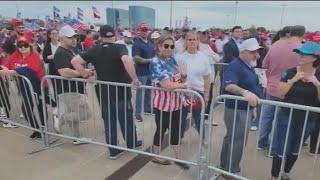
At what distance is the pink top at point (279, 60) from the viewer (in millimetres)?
4309

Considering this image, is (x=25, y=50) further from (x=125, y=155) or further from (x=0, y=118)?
(x=125, y=155)

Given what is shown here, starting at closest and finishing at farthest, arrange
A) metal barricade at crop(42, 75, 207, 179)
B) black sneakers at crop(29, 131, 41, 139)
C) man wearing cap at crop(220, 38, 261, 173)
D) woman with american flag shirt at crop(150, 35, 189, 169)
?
man wearing cap at crop(220, 38, 261, 173)
woman with american flag shirt at crop(150, 35, 189, 169)
metal barricade at crop(42, 75, 207, 179)
black sneakers at crop(29, 131, 41, 139)

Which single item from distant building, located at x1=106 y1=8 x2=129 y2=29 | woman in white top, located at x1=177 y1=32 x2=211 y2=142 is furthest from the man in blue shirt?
distant building, located at x1=106 y1=8 x2=129 y2=29

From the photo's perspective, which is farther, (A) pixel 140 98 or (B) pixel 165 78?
(A) pixel 140 98

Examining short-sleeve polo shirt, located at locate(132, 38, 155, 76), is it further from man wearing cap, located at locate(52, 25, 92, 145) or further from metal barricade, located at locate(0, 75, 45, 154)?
metal barricade, located at locate(0, 75, 45, 154)

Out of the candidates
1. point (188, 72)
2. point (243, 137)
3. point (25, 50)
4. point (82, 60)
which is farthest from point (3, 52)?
point (243, 137)

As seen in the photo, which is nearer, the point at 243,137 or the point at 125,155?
the point at 243,137

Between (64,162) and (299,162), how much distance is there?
11.2 ft

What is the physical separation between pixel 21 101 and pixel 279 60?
4285 millimetres

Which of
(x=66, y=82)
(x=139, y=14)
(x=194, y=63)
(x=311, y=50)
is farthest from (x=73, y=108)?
(x=139, y=14)

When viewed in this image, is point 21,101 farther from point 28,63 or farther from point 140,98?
point 140,98

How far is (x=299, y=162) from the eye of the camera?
4473 millimetres

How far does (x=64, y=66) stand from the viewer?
15.1ft

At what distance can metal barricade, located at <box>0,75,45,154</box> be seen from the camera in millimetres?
4930
